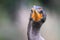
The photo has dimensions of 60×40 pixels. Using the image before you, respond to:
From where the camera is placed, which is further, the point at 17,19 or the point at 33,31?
the point at 17,19

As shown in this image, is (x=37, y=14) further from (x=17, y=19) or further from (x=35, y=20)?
(x=17, y=19)

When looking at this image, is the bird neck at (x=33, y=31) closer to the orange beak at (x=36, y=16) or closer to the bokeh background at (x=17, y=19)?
the orange beak at (x=36, y=16)

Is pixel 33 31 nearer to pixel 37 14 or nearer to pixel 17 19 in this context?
pixel 37 14

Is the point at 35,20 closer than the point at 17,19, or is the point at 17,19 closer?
the point at 35,20

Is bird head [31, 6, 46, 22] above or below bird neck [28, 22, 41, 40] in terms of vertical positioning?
above

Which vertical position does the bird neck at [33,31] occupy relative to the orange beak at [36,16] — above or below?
below

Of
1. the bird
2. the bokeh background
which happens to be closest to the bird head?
the bird

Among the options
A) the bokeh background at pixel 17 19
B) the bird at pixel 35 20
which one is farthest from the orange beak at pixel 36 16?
the bokeh background at pixel 17 19

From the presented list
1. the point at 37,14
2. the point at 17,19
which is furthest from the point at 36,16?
the point at 17,19

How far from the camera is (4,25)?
94 cm

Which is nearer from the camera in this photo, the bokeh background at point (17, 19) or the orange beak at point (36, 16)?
the orange beak at point (36, 16)

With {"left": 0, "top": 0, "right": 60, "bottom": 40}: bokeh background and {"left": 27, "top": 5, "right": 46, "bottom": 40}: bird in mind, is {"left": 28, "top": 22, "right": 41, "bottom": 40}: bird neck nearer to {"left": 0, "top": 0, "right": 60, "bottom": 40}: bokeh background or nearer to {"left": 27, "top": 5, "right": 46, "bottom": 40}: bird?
{"left": 27, "top": 5, "right": 46, "bottom": 40}: bird

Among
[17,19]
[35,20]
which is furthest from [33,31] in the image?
[17,19]

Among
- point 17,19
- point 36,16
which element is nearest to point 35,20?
point 36,16
